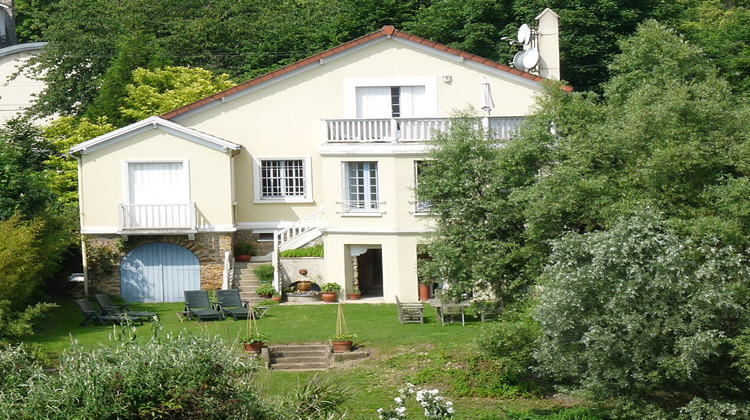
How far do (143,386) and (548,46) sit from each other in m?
24.2

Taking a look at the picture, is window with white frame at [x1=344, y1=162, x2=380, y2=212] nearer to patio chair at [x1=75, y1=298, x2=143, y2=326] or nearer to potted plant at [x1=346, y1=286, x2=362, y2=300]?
potted plant at [x1=346, y1=286, x2=362, y2=300]

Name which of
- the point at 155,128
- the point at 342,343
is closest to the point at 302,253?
the point at 155,128

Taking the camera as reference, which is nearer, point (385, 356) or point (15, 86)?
point (385, 356)

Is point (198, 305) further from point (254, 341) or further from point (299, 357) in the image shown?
point (299, 357)

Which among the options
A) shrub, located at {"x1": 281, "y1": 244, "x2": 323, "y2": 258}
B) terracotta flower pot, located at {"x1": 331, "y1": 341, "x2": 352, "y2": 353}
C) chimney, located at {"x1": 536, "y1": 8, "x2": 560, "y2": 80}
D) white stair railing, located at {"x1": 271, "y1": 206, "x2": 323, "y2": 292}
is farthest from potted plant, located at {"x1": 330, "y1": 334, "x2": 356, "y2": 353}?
chimney, located at {"x1": 536, "y1": 8, "x2": 560, "y2": 80}

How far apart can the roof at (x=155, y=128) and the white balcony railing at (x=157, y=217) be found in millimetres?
2136

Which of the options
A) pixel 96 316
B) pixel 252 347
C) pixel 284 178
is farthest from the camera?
pixel 284 178

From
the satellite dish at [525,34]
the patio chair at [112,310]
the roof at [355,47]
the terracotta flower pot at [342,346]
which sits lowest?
the terracotta flower pot at [342,346]

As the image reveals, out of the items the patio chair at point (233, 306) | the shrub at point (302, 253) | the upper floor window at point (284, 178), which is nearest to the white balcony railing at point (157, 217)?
the shrub at point (302, 253)

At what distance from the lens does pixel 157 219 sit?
31.4m

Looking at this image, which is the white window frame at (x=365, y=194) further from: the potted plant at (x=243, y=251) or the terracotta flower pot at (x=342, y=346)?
the terracotta flower pot at (x=342, y=346)

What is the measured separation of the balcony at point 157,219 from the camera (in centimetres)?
3123

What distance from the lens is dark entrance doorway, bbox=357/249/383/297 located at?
33.3 m

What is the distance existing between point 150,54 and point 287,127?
1492cm
